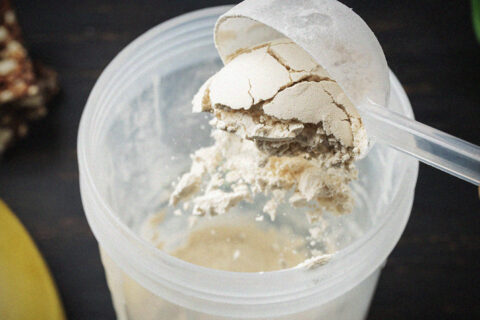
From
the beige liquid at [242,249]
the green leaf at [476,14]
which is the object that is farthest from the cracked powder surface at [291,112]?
the green leaf at [476,14]

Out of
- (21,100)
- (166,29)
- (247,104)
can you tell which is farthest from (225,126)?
(21,100)

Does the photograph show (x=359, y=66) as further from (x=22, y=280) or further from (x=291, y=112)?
(x=22, y=280)

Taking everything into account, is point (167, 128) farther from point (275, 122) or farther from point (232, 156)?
point (275, 122)

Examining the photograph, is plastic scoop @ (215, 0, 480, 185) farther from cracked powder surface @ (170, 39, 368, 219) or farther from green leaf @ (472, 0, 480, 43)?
green leaf @ (472, 0, 480, 43)

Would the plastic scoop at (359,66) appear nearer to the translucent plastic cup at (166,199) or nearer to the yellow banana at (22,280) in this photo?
the translucent plastic cup at (166,199)

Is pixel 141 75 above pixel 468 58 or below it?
above
